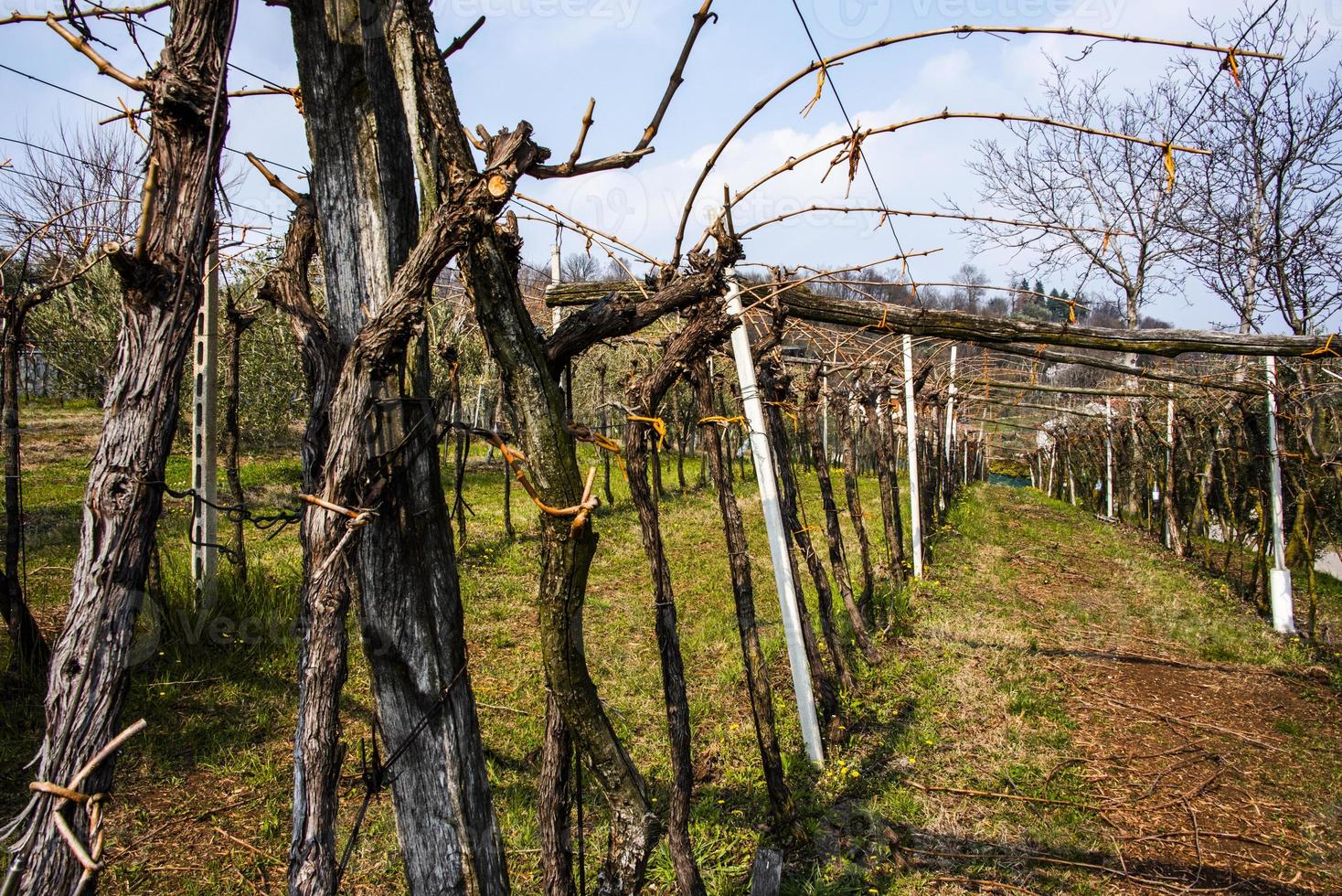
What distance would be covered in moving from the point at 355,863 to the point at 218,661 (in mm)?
2285

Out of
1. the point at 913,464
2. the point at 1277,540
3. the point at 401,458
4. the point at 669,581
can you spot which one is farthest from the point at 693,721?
the point at 1277,540

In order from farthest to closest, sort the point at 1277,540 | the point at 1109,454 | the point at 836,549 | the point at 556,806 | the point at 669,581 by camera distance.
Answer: the point at 1109,454, the point at 1277,540, the point at 836,549, the point at 669,581, the point at 556,806

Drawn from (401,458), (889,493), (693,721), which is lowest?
(693,721)

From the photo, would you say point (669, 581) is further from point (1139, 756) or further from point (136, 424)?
point (1139, 756)

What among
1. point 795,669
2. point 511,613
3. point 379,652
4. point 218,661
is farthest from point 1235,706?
point 218,661

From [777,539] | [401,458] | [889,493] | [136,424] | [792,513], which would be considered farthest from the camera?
[889,493]

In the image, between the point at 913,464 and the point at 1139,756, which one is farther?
the point at 913,464

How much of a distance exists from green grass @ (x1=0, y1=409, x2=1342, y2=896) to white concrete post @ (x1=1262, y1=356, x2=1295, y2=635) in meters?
0.30

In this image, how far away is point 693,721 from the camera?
4.91 metres

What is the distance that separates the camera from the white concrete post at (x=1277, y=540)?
24.7ft

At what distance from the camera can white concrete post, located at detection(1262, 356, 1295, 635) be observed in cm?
753

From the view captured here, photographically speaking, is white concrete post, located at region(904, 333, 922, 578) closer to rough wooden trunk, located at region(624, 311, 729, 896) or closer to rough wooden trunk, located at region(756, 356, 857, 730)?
rough wooden trunk, located at region(756, 356, 857, 730)

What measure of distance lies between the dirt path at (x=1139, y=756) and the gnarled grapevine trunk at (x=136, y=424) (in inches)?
139

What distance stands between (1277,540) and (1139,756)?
4.58 m
